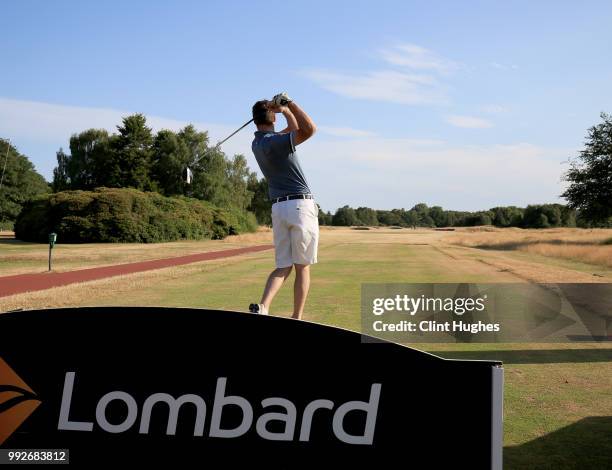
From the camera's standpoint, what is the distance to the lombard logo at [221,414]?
2.11 metres

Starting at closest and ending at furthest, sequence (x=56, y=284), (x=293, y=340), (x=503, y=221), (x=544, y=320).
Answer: (x=293, y=340) → (x=544, y=320) → (x=56, y=284) → (x=503, y=221)

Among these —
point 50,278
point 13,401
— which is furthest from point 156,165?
point 13,401

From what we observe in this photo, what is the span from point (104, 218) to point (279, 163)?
44.8 metres

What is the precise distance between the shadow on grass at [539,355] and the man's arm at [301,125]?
4220mm

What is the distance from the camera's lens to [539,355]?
816cm

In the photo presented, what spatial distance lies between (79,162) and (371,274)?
7221 centimetres

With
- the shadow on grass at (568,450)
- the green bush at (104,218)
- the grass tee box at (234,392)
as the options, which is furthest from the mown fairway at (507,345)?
the green bush at (104,218)

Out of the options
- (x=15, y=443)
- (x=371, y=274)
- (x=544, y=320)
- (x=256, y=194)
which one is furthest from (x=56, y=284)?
(x=256, y=194)

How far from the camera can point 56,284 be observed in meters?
17.2

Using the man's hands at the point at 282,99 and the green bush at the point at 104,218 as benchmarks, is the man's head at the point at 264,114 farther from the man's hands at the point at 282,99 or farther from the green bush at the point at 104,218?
the green bush at the point at 104,218

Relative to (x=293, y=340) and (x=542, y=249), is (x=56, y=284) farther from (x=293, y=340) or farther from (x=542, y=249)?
(x=542, y=249)

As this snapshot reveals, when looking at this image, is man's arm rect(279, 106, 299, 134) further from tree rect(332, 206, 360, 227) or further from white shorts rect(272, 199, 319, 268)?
tree rect(332, 206, 360, 227)

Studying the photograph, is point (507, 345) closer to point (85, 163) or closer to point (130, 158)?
point (130, 158)

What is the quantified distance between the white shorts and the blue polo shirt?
10 centimetres
